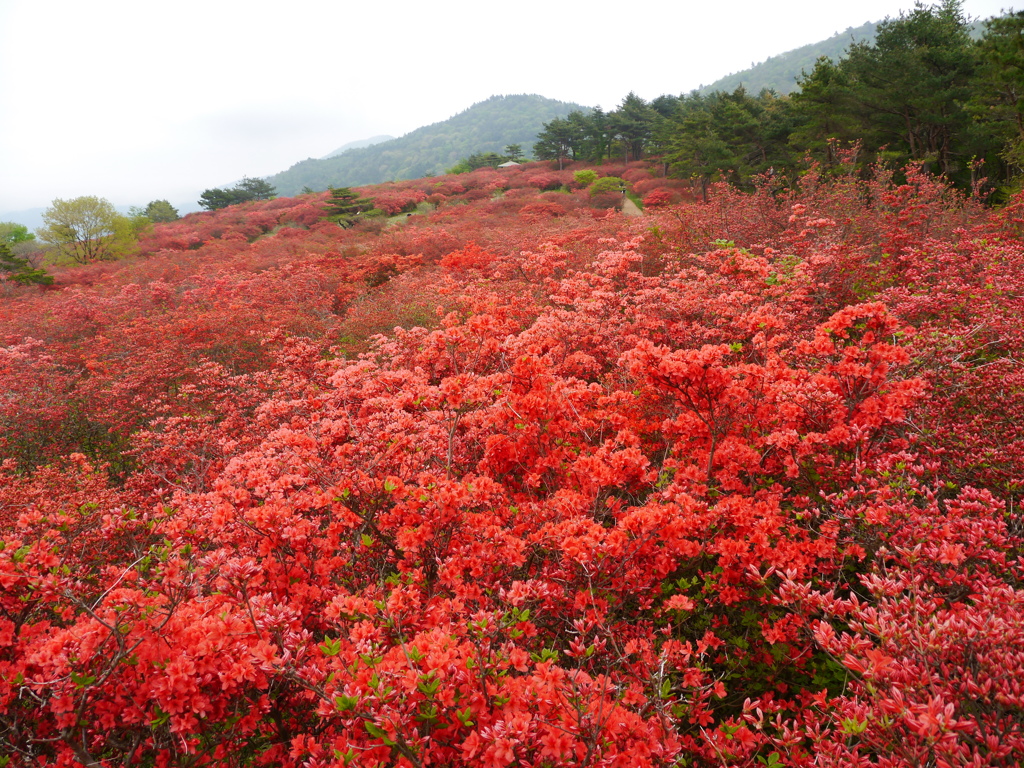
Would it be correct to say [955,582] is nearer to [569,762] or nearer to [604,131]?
[569,762]

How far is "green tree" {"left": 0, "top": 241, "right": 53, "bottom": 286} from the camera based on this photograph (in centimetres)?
2091

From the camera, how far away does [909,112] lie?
1847cm

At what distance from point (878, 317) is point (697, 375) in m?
1.55

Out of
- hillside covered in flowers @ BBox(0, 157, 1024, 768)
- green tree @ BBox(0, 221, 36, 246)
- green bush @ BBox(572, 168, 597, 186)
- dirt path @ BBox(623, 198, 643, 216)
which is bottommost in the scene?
hillside covered in flowers @ BBox(0, 157, 1024, 768)

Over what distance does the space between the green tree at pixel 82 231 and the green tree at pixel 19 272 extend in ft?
24.7

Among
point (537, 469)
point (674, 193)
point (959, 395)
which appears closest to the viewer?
point (959, 395)

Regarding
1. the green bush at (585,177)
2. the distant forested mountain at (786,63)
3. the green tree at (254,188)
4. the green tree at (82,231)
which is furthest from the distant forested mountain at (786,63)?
the green tree at (82,231)

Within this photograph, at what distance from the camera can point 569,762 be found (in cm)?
178

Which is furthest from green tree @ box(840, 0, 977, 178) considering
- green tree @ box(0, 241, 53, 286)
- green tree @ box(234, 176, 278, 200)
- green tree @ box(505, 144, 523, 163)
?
green tree @ box(234, 176, 278, 200)

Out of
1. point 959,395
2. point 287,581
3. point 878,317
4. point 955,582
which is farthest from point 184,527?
point 959,395

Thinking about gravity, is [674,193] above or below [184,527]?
above

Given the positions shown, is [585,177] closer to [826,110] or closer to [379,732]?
[826,110]

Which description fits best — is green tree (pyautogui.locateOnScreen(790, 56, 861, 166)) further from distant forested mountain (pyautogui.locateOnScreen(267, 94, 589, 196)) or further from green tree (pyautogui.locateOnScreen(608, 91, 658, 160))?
distant forested mountain (pyautogui.locateOnScreen(267, 94, 589, 196))

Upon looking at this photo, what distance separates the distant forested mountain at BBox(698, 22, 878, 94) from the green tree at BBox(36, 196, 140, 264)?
125m
